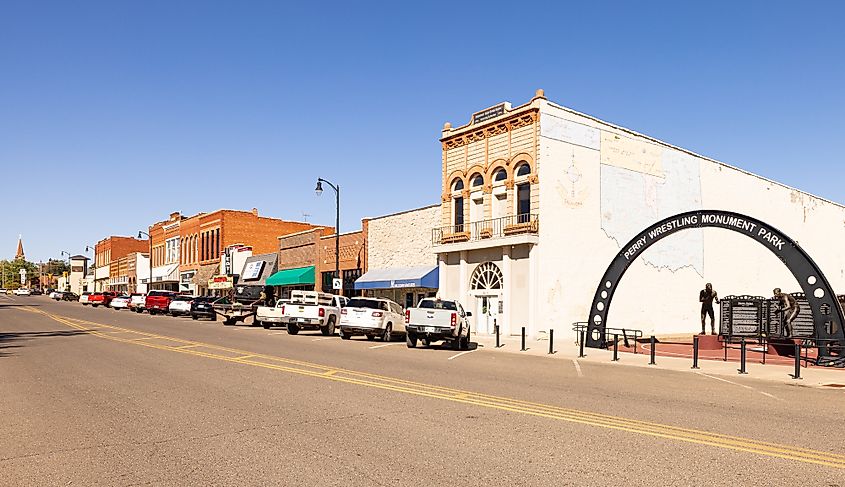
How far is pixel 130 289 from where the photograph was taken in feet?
338

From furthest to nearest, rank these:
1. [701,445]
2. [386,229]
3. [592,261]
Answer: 1. [386,229]
2. [592,261]
3. [701,445]

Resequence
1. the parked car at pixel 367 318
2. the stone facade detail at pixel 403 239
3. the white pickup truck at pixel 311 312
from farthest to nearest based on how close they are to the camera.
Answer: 1. the stone facade detail at pixel 403 239
2. the white pickup truck at pixel 311 312
3. the parked car at pixel 367 318

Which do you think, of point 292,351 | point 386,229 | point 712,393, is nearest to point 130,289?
point 386,229

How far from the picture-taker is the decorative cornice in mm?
31766

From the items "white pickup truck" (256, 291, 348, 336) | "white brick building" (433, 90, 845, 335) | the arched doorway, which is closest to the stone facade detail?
"white brick building" (433, 90, 845, 335)

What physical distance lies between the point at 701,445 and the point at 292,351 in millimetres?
14529

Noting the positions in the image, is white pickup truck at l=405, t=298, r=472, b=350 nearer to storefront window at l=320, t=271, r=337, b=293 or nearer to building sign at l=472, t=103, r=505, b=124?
building sign at l=472, t=103, r=505, b=124

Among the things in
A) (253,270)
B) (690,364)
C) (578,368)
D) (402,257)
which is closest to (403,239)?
(402,257)

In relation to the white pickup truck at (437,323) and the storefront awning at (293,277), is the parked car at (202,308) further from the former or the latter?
the white pickup truck at (437,323)

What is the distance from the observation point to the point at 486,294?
33938 millimetres

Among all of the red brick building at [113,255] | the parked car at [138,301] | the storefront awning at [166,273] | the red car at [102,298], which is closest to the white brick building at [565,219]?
the parked car at [138,301]

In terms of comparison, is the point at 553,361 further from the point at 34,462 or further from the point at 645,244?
the point at 34,462

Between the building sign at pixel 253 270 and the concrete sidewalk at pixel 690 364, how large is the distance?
A: 3329 cm

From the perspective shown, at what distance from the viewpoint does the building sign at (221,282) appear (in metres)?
63.2
